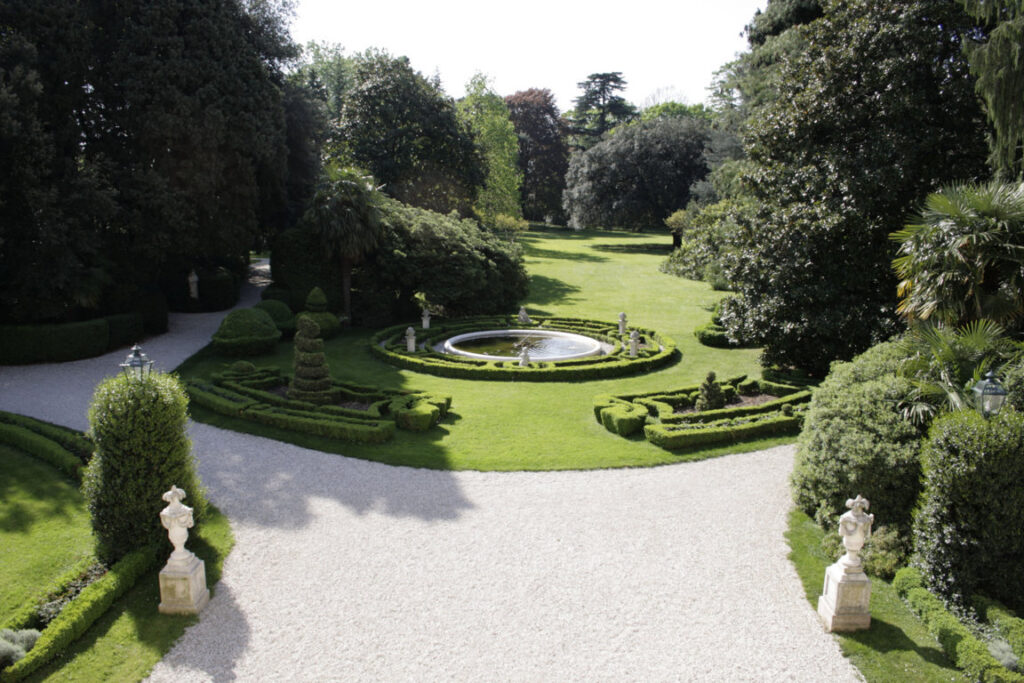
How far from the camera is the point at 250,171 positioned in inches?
1060

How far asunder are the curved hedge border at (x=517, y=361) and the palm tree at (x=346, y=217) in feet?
13.0

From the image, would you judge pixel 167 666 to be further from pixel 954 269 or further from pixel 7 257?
pixel 7 257

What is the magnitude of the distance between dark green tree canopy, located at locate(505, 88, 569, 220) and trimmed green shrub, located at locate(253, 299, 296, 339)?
55.7 metres

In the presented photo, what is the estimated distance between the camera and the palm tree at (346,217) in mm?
28000

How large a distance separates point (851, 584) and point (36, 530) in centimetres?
1214

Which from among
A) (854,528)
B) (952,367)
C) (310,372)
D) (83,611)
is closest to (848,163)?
(952,367)

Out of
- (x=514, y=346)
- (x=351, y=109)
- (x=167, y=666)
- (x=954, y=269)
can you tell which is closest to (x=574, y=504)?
(x=167, y=666)

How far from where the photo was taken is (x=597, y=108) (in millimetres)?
83938

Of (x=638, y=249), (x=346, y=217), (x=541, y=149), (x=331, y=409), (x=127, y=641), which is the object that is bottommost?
(x=127, y=641)

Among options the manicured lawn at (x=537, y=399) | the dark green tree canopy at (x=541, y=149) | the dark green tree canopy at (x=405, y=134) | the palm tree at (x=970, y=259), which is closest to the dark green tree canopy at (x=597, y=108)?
the dark green tree canopy at (x=541, y=149)

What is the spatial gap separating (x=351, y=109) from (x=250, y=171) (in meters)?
17.7

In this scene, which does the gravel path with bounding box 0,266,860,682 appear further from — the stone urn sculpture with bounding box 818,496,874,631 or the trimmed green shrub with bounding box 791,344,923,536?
the trimmed green shrub with bounding box 791,344,923,536

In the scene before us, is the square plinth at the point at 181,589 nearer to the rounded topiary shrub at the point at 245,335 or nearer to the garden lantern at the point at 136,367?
the garden lantern at the point at 136,367

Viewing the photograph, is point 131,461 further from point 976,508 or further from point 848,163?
point 848,163
